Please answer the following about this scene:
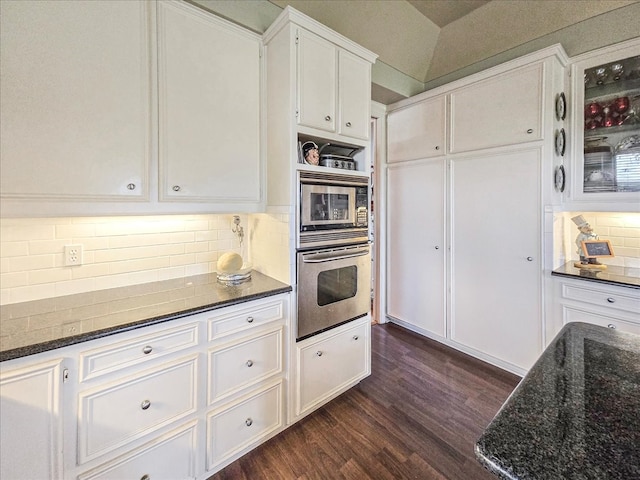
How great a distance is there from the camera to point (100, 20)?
139 centimetres

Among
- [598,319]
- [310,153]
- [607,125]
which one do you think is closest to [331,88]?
[310,153]

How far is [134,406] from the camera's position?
4.26 feet

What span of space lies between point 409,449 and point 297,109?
7.10 ft

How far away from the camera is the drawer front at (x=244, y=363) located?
1.53m

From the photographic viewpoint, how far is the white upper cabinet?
5.91ft

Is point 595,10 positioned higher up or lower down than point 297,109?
higher up

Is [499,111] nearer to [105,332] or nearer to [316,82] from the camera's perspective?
[316,82]

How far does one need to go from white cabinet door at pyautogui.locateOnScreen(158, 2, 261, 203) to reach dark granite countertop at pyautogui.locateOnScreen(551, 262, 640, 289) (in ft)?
7.69

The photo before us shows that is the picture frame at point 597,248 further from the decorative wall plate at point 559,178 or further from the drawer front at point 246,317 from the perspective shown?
the drawer front at point 246,317

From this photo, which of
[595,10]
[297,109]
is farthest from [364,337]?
[595,10]

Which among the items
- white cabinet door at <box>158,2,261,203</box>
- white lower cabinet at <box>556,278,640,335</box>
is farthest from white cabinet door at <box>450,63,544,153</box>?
white cabinet door at <box>158,2,261,203</box>

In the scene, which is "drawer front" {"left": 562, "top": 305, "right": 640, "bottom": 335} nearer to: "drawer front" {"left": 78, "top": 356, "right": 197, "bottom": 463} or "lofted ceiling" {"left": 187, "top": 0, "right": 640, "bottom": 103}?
"lofted ceiling" {"left": 187, "top": 0, "right": 640, "bottom": 103}

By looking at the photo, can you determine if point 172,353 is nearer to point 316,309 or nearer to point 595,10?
point 316,309

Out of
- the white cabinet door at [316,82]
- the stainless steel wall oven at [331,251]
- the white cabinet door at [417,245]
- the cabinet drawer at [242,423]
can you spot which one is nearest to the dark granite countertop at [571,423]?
the stainless steel wall oven at [331,251]
